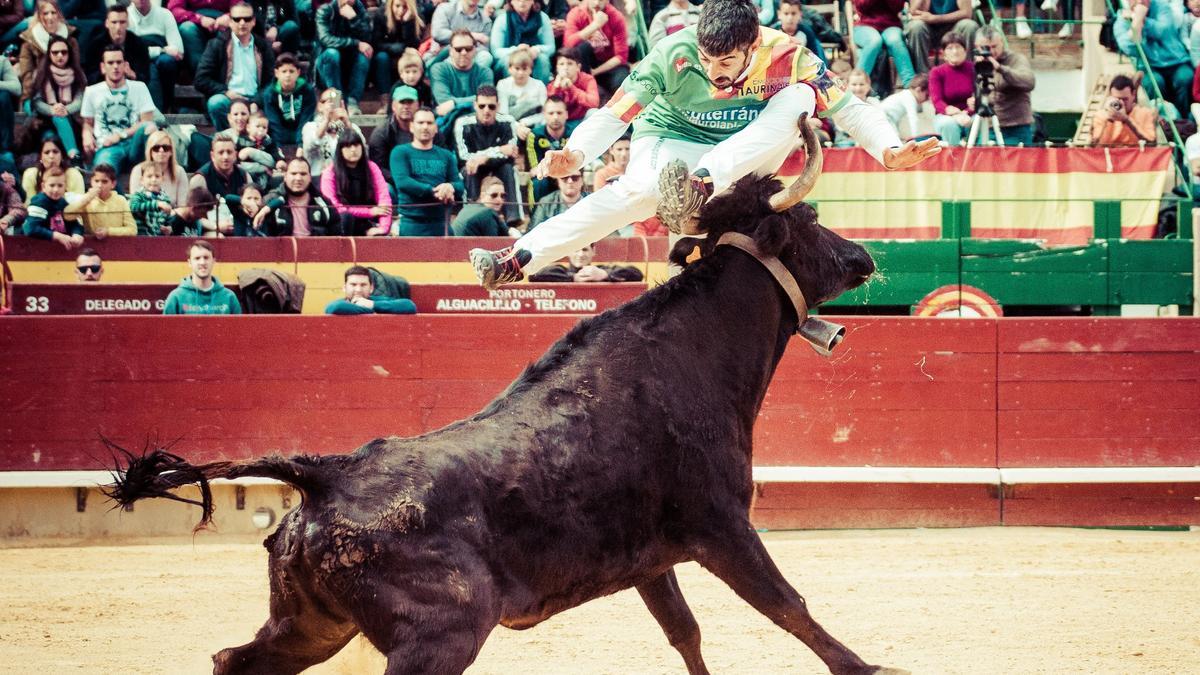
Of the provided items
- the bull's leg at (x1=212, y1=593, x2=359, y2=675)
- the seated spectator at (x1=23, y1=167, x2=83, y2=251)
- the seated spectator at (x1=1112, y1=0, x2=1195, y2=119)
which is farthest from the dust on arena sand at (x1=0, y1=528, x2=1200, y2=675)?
the seated spectator at (x1=1112, y1=0, x2=1195, y2=119)

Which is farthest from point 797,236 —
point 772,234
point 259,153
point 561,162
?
point 259,153

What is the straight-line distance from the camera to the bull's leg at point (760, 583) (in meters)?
3.82

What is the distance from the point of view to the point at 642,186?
4512 mm

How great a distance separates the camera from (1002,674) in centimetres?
502

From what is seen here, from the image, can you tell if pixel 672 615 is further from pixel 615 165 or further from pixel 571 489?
pixel 615 165

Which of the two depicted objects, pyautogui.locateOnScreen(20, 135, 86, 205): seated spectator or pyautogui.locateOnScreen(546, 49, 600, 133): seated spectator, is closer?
pyautogui.locateOnScreen(20, 135, 86, 205): seated spectator

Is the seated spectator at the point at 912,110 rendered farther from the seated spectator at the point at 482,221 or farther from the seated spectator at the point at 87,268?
the seated spectator at the point at 87,268

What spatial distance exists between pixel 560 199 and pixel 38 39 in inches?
170

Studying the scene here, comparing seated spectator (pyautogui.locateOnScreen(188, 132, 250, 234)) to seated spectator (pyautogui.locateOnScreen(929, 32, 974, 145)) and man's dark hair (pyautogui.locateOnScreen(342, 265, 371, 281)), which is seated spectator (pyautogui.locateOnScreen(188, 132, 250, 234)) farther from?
seated spectator (pyautogui.locateOnScreen(929, 32, 974, 145))

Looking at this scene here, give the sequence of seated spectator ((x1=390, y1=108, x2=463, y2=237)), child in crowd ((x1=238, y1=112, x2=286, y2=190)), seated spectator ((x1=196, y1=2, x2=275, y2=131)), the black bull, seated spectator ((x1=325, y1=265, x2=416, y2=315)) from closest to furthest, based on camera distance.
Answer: the black bull → seated spectator ((x1=325, y1=265, x2=416, y2=315)) → seated spectator ((x1=390, y1=108, x2=463, y2=237)) → child in crowd ((x1=238, y1=112, x2=286, y2=190)) → seated spectator ((x1=196, y1=2, x2=275, y2=131))

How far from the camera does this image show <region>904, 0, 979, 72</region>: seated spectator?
39.0 feet

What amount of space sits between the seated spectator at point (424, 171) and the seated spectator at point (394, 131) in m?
0.34

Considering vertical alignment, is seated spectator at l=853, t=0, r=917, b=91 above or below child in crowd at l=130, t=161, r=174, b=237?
above

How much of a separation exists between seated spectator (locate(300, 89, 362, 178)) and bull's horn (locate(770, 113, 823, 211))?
6.20 meters
